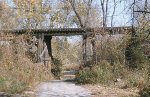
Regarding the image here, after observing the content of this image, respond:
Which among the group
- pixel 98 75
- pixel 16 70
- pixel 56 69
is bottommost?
pixel 56 69

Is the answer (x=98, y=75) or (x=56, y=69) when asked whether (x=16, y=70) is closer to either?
(x=98, y=75)

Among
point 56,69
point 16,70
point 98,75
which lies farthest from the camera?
point 56,69

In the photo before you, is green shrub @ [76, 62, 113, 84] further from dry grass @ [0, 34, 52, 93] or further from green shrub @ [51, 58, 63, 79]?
green shrub @ [51, 58, 63, 79]

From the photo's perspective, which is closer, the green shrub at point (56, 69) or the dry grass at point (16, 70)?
the dry grass at point (16, 70)

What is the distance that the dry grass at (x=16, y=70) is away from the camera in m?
18.2

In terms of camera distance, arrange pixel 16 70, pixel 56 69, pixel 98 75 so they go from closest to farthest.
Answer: pixel 16 70 → pixel 98 75 → pixel 56 69

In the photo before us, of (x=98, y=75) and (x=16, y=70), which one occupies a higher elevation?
(x=16, y=70)

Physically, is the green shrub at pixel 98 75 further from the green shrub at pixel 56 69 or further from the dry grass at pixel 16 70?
the green shrub at pixel 56 69

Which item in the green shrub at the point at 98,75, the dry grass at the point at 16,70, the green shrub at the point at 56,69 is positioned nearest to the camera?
the dry grass at the point at 16,70

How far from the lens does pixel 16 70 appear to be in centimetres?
2227

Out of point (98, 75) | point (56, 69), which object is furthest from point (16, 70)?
point (56, 69)

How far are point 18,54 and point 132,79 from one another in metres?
8.09

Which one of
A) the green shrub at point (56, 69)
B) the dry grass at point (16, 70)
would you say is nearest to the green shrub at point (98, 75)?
the dry grass at point (16, 70)

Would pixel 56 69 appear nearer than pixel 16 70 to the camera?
No
